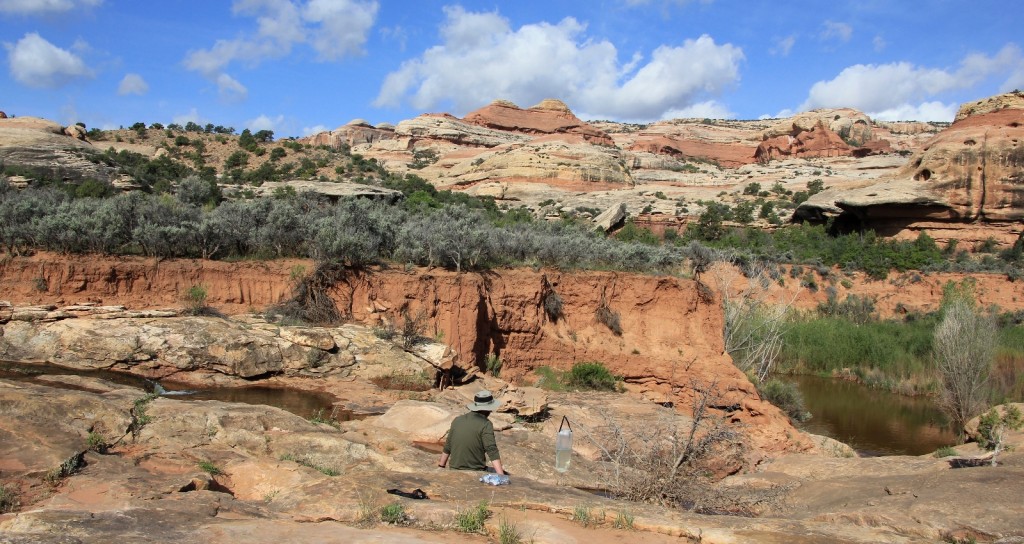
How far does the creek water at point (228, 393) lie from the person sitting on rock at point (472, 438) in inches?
122

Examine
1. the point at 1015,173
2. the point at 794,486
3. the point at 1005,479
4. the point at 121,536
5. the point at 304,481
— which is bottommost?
the point at 794,486

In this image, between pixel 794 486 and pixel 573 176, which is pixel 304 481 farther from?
pixel 573 176

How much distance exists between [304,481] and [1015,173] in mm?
50617

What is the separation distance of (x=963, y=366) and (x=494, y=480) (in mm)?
20202

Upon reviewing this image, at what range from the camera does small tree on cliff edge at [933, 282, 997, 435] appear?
2059 centimetres

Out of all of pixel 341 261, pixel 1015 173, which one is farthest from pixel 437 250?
pixel 1015 173

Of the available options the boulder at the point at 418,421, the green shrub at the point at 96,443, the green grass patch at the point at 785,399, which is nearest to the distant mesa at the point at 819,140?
the green grass patch at the point at 785,399

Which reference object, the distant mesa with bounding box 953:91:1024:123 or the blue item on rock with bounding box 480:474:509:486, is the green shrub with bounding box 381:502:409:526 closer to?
the blue item on rock with bounding box 480:474:509:486

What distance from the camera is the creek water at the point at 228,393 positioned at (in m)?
9.85

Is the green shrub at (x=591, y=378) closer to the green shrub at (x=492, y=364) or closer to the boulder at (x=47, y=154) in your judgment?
the green shrub at (x=492, y=364)

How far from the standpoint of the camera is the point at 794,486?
A: 39.5ft

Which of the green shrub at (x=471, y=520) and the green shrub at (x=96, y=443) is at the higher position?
the green shrub at (x=96, y=443)

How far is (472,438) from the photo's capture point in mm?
7082

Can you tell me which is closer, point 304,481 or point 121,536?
point 121,536
